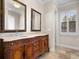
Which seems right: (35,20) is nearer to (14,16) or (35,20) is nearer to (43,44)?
(43,44)

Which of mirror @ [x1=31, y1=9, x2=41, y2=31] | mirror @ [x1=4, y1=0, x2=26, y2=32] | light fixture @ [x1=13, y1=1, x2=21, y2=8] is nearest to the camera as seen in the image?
mirror @ [x1=4, y1=0, x2=26, y2=32]

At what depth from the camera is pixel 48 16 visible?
5.25 metres

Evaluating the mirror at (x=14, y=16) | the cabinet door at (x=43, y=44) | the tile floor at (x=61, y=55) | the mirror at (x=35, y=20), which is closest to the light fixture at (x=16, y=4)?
the mirror at (x=14, y=16)

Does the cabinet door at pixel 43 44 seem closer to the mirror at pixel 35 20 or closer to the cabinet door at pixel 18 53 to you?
the mirror at pixel 35 20

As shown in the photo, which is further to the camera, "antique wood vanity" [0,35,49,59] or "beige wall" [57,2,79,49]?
"beige wall" [57,2,79,49]

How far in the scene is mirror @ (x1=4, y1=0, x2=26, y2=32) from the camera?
105 inches

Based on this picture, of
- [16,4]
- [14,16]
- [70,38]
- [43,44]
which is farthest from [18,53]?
[70,38]

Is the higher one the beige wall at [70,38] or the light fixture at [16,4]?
the light fixture at [16,4]

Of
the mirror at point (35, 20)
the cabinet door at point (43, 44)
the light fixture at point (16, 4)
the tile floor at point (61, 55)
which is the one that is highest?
the light fixture at point (16, 4)

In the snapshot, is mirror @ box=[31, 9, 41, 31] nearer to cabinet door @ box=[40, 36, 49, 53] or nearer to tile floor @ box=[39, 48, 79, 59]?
cabinet door @ box=[40, 36, 49, 53]

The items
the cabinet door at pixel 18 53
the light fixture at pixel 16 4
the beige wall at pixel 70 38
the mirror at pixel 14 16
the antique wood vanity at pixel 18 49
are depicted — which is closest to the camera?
the antique wood vanity at pixel 18 49

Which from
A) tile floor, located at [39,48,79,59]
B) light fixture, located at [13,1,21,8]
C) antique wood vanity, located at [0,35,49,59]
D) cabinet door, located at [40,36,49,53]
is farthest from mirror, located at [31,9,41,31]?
antique wood vanity, located at [0,35,49,59]

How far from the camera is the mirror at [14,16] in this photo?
2.68 m

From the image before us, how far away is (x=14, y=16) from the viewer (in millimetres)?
3008
